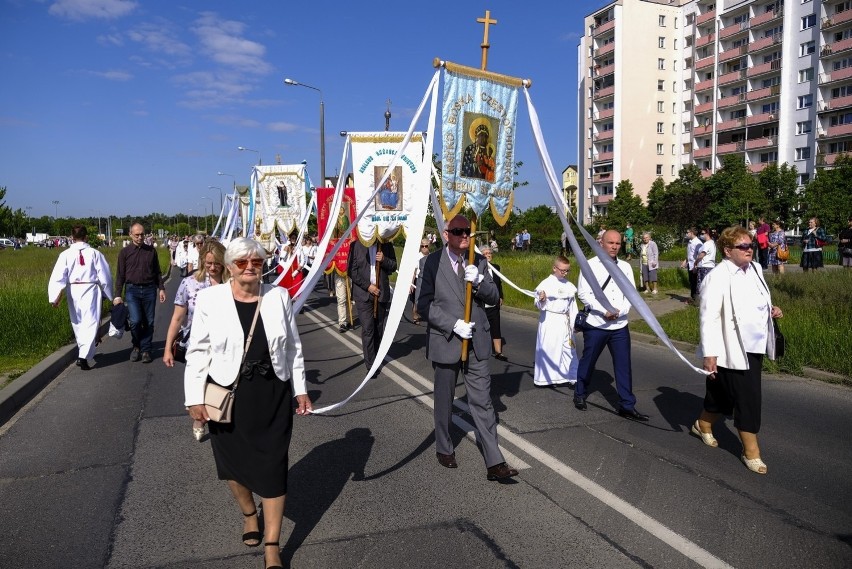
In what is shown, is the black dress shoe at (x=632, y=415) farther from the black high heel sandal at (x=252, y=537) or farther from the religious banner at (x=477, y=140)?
the black high heel sandal at (x=252, y=537)

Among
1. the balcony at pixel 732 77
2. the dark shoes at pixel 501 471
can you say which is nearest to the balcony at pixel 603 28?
the balcony at pixel 732 77

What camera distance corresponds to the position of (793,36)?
6019cm

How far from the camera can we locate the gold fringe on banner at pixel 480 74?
5500mm

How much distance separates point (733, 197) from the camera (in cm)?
5100

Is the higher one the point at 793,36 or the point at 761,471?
the point at 793,36

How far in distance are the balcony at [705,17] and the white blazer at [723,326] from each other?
75.0m

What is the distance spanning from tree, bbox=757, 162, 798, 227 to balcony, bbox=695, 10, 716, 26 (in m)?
26.1

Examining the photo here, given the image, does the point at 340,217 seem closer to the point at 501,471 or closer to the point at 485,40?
the point at 485,40

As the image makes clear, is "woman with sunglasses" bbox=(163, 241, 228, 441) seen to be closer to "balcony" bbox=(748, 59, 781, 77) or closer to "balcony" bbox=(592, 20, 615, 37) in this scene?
"balcony" bbox=(748, 59, 781, 77)

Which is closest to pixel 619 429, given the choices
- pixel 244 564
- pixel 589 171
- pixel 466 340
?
pixel 466 340

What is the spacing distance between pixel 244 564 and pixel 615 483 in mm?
2570

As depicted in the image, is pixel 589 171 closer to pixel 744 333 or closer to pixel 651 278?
pixel 651 278

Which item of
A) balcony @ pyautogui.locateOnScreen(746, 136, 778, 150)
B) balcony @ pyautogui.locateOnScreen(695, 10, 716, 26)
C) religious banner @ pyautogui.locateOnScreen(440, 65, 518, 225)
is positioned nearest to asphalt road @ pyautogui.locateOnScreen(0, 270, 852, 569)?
religious banner @ pyautogui.locateOnScreen(440, 65, 518, 225)

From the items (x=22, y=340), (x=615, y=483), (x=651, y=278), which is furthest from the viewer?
(x=651, y=278)
